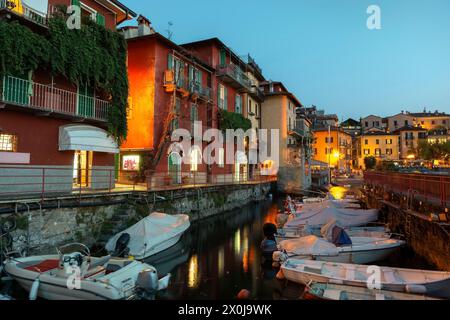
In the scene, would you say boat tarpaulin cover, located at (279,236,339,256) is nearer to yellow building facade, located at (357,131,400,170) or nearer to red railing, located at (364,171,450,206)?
red railing, located at (364,171,450,206)

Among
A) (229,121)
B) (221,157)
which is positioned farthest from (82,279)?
Answer: (229,121)

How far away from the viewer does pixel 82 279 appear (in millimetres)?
8320

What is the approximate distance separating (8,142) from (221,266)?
36.8ft

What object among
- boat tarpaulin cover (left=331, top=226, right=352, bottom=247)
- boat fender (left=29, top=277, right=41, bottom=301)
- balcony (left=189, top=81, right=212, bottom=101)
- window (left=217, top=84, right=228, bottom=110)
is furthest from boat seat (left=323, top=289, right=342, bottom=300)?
window (left=217, top=84, right=228, bottom=110)

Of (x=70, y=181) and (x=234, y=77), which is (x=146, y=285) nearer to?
(x=70, y=181)

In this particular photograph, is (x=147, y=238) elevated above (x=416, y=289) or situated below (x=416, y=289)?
above

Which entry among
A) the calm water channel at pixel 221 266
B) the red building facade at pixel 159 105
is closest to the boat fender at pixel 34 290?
the calm water channel at pixel 221 266

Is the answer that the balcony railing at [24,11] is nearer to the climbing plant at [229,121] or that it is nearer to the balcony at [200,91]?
the balcony at [200,91]

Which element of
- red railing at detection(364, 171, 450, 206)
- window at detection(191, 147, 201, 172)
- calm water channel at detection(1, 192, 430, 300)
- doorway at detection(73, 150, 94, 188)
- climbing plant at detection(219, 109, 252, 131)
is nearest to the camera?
calm water channel at detection(1, 192, 430, 300)

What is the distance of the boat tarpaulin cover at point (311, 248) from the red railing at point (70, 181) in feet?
30.8

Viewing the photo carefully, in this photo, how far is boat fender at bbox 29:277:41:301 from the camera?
27.6ft

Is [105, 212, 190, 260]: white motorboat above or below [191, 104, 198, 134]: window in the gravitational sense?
below

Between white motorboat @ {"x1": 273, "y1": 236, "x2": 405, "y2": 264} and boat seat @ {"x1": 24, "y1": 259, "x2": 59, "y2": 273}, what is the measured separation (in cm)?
817

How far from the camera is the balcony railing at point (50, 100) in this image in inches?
518
